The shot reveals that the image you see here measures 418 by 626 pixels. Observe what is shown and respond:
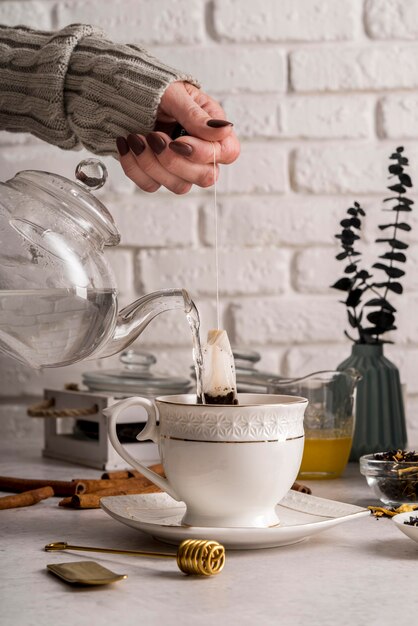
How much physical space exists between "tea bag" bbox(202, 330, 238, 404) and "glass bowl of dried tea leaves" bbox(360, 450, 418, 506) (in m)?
0.17

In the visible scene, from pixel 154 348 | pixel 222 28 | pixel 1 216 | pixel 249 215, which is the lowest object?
pixel 154 348

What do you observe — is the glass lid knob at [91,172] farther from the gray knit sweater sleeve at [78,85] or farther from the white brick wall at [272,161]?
the white brick wall at [272,161]

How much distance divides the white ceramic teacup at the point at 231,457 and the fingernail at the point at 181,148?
1.01ft

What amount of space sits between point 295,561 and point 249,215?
947mm

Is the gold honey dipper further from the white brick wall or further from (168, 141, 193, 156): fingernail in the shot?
the white brick wall

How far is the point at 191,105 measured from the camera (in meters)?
1.07

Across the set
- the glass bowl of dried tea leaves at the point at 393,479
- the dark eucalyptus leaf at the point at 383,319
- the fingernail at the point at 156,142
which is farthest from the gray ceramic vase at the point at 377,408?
the fingernail at the point at 156,142

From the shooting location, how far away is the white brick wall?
5.29 ft

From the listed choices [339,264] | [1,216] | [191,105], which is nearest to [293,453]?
[1,216]

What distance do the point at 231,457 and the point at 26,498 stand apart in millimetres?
297

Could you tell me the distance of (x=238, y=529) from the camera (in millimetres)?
742

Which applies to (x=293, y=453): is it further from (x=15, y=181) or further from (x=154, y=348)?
(x=154, y=348)

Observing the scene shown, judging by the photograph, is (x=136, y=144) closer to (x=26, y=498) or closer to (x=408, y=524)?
(x=26, y=498)

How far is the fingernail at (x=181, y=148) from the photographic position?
0.99 m
